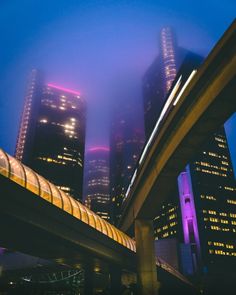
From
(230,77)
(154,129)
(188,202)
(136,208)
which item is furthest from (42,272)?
(188,202)

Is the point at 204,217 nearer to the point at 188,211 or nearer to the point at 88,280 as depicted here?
the point at 188,211

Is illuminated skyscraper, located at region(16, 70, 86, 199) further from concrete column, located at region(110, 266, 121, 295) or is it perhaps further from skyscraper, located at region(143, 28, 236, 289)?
concrete column, located at region(110, 266, 121, 295)

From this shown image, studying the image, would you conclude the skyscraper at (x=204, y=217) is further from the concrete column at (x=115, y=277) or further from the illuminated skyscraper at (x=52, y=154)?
the concrete column at (x=115, y=277)

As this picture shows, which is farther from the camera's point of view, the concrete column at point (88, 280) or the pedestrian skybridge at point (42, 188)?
the concrete column at point (88, 280)

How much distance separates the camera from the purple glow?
453ft

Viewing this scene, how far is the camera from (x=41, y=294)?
26.8 metres

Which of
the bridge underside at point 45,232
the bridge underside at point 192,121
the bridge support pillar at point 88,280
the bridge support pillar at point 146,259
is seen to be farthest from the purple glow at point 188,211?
the bridge underside at point 192,121

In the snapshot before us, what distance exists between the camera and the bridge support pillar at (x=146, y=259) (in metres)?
31.6

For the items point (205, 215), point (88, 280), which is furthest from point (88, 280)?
point (205, 215)

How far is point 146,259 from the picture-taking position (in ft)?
109

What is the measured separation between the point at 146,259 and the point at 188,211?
118 m

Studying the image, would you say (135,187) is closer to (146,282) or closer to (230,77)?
(146,282)

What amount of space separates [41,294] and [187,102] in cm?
2196

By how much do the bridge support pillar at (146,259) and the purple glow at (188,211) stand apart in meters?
109
